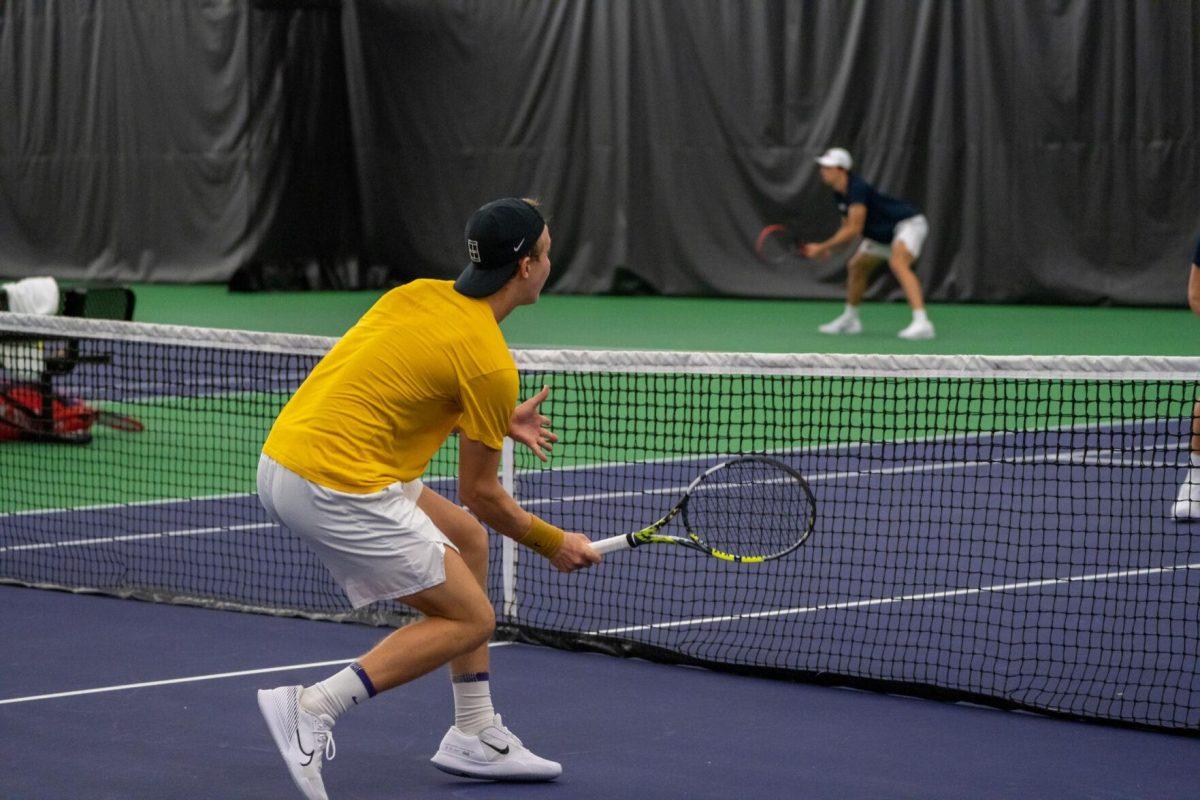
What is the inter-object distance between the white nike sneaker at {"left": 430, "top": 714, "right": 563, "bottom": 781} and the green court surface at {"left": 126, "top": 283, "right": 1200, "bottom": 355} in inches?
336

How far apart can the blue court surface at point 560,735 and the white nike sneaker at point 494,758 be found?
0.12ft

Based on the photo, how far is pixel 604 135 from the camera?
18297 millimetres

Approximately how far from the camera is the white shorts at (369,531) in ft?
11.7

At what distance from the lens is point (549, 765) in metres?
3.88

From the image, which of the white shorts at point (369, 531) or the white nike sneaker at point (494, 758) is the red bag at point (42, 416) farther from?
the white shorts at point (369, 531)

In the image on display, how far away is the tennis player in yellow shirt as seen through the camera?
3541 mm

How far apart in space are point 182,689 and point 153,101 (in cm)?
1631

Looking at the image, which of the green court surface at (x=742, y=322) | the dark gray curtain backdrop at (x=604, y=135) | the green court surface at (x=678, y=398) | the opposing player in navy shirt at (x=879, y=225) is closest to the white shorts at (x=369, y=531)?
the green court surface at (x=678, y=398)

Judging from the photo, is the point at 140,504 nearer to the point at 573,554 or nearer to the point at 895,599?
the point at 895,599

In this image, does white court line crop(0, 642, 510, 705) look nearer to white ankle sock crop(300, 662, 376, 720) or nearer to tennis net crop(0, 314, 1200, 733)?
tennis net crop(0, 314, 1200, 733)

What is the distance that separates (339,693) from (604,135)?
15.1 meters

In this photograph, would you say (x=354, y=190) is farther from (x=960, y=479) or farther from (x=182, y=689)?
(x=182, y=689)

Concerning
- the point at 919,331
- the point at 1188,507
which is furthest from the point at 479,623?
the point at 919,331

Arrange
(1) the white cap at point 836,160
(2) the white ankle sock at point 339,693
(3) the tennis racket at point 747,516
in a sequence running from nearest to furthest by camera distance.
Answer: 1. (2) the white ankle sock at point 339,693
2. (3) the tennis racket at point 747,516
3. (1) the white cap at point 836,160
